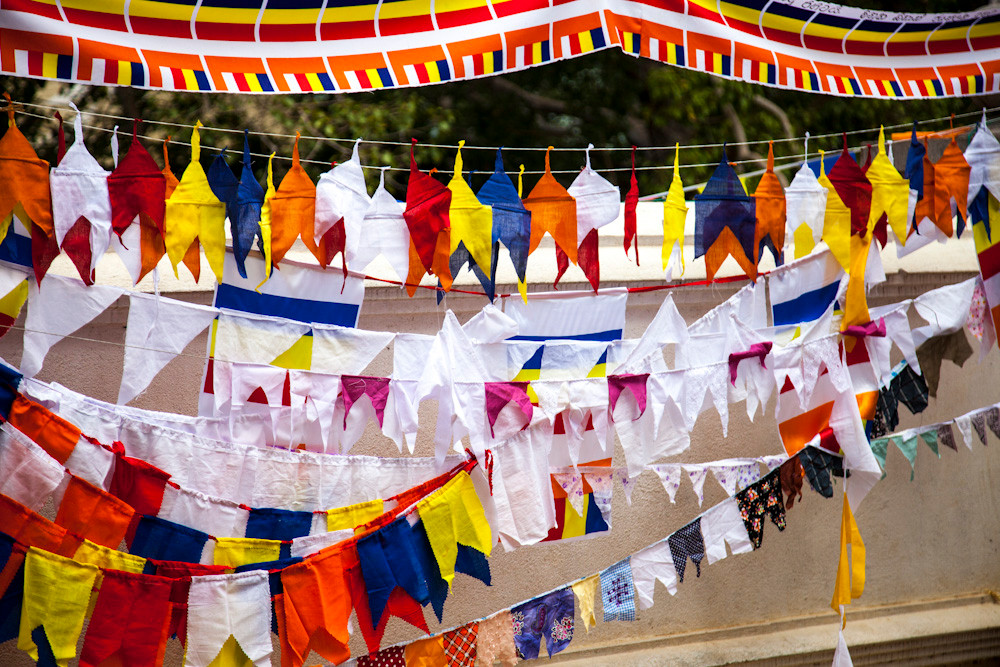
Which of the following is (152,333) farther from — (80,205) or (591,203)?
(591,203)

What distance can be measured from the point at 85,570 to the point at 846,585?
133 inches

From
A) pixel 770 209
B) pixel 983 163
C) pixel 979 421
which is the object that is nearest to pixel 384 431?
pixel 770 209

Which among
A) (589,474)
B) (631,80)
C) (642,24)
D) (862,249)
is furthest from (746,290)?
(631,80)

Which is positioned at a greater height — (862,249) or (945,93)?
(945,93)

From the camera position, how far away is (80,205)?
3.12 m

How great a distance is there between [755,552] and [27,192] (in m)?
4.14

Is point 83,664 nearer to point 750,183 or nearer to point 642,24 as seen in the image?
point 642,24

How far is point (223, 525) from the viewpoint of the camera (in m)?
3.54

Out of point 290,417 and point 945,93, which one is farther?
point 945,93

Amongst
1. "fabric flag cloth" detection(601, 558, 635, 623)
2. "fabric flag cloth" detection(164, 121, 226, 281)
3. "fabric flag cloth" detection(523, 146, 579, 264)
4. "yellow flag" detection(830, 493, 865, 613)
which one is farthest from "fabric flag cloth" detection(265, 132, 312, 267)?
"yellow flag" detection(830, 493, 865, 613)

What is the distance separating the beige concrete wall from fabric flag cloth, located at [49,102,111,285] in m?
1.02

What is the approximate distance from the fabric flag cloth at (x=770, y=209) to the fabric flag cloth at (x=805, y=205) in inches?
2.6

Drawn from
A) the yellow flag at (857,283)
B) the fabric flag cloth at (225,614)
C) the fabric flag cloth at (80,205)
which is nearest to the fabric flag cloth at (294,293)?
the fabric flag cloth at (80,205)

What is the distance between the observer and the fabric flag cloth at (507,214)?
3424 mm
